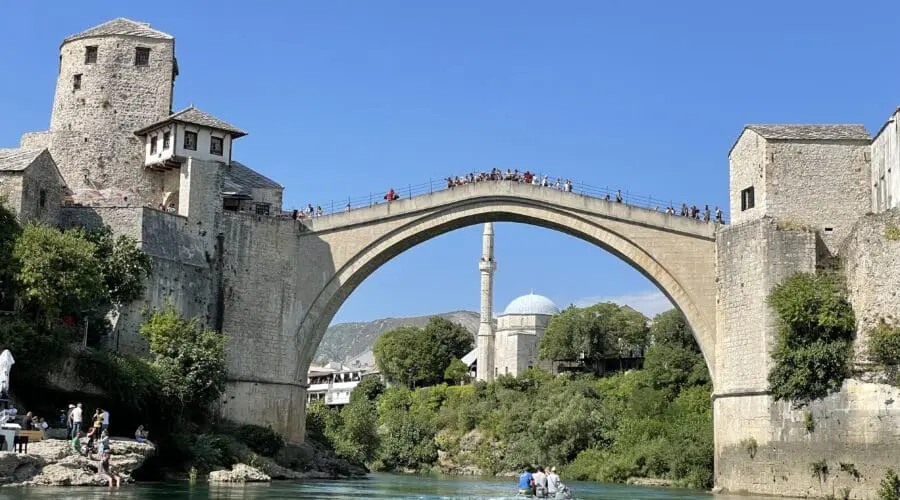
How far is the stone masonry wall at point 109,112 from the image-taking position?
40094 mm

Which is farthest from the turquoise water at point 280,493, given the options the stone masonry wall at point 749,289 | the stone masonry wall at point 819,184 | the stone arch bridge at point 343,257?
the stone masonry wall at point 819,184

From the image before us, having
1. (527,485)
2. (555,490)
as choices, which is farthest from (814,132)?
(527,485)

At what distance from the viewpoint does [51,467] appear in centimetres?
2495

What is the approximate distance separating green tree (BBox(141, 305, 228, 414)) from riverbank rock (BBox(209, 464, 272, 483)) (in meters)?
2.33

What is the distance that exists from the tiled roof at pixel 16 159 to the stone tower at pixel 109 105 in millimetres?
4218

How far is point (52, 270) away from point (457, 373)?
51039 mm

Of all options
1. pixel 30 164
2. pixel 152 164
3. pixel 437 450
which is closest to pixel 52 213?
pixel 30 164

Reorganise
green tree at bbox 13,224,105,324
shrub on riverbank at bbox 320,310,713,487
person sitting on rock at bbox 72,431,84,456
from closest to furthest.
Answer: person sitting on rock at bbox 72,431,84,456 < green tree at bbox 13,224,105,324 < shrub on riverbank at bbox 320,310,713,487

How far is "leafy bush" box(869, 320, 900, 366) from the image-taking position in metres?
31.1

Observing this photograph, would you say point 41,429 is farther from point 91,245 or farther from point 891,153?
point 891,153

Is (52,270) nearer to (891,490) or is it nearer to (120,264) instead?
(120,264)

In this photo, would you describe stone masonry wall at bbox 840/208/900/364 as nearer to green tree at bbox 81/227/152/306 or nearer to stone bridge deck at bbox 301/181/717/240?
stone bridge deck at bbox 301/181/717/240

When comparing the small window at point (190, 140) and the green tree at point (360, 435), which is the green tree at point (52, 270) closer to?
the small window at point (190, 140)

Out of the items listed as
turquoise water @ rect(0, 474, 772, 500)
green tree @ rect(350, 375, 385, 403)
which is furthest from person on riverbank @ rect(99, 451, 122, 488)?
green tree @ rect(350, 375, 385, 403)
